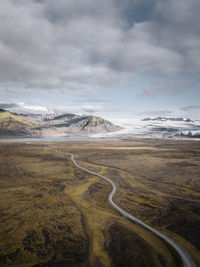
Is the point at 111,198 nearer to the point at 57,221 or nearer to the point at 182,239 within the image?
the point at 57,221

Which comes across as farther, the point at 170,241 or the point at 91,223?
the point at 91,223

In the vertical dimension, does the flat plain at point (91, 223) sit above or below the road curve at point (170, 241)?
below

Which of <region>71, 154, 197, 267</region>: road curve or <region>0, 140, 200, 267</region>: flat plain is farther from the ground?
<region>71, 154, 197, 267</region>: road curve

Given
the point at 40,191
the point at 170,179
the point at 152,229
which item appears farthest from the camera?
the point at 170,179

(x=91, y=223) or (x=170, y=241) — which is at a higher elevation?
(x=170, y=241)

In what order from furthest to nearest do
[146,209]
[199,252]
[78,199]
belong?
[78,199], [146,209], [199,252]

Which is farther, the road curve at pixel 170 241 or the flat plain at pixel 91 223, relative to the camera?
the flat plain at pixel 91 223

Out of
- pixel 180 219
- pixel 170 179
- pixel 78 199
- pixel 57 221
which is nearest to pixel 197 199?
pixel 180 219

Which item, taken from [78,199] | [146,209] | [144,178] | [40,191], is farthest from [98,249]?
[144,178]

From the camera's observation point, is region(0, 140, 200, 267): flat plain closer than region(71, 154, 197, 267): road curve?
No

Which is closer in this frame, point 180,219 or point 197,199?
point 180,219
